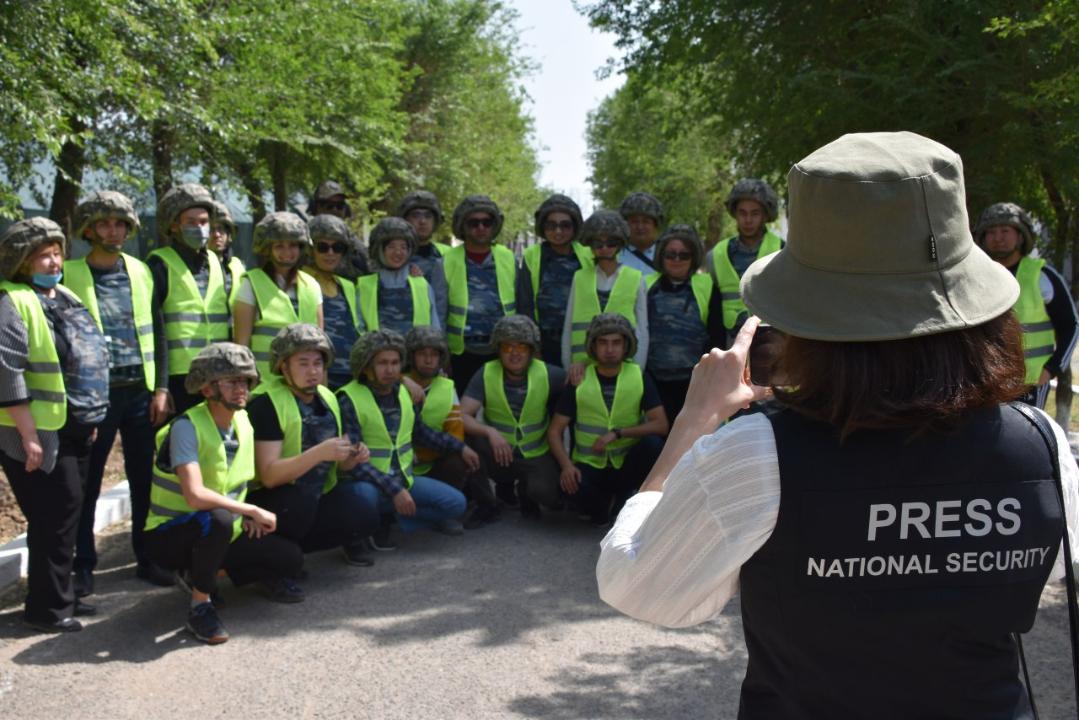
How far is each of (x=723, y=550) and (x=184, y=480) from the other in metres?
4.16

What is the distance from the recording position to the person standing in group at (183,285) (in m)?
6.11

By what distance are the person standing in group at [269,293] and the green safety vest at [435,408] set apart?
3.45 ft

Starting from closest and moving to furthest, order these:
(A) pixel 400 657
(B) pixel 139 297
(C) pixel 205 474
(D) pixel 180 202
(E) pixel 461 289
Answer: (A) pixel 400 657
(C) pixel 205 474
(B) pixel 139 297
(D) pixel 180 202
(E) pixel 461 289

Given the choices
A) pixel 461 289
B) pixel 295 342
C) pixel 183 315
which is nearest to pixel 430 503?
pixel 295 342

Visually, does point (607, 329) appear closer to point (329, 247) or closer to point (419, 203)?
point (329, 247)

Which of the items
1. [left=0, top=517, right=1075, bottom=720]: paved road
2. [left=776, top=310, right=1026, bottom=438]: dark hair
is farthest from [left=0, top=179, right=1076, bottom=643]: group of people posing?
[left=776, top=310, right=1026, bottom=438]: dark hair

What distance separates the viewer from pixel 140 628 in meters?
5.28

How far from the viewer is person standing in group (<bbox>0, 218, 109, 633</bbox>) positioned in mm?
5027

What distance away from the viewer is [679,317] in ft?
24.8

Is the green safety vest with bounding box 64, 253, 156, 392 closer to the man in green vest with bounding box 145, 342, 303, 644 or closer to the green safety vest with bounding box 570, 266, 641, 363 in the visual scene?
the man in green vest with bounding box 145, 342, 303, 644

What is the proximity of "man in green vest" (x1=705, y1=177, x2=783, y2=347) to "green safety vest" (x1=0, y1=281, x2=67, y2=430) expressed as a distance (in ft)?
14.0

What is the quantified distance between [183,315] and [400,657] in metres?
2.49

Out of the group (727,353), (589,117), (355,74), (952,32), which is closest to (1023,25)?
(952,32)

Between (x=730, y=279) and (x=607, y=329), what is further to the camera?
(x=730, y=279)
